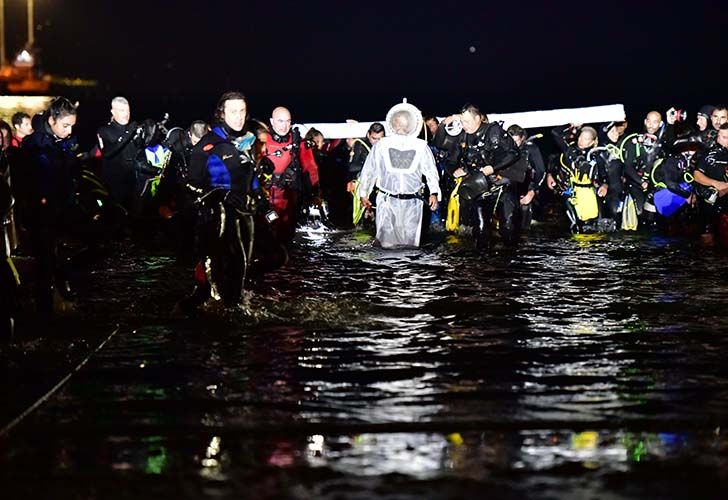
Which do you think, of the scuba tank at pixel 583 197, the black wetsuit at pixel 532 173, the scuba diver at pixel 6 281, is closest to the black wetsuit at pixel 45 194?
the scuba diver at pixel 6 281

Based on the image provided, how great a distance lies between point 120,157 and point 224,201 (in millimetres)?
8135

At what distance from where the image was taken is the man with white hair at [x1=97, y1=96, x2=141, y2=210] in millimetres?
16625

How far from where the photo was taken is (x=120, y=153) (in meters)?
16.9

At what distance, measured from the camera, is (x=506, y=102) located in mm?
56062

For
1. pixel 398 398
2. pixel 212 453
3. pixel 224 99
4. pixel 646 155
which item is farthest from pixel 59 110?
pixel 646 155

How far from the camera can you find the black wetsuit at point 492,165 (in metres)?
14.6

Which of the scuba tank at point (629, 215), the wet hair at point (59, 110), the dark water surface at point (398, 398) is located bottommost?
the dark water surface at point (398, 398)

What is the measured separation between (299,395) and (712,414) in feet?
6.98

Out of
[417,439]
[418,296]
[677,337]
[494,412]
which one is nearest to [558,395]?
[494,412]

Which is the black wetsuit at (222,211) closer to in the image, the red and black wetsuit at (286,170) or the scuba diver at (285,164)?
the scuba diver at (285,164)

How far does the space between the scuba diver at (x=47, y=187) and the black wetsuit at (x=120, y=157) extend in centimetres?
730

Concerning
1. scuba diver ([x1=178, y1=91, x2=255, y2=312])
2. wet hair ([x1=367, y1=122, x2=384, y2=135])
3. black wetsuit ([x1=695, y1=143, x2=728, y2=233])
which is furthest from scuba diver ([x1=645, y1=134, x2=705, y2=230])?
scuba diver ([x1=178, y1=91, x2=255, y2=312])

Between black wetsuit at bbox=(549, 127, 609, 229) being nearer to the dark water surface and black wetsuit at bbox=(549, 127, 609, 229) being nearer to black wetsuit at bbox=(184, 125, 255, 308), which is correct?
the dark water surface

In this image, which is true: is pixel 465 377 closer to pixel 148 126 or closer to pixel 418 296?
pixel 418 296
